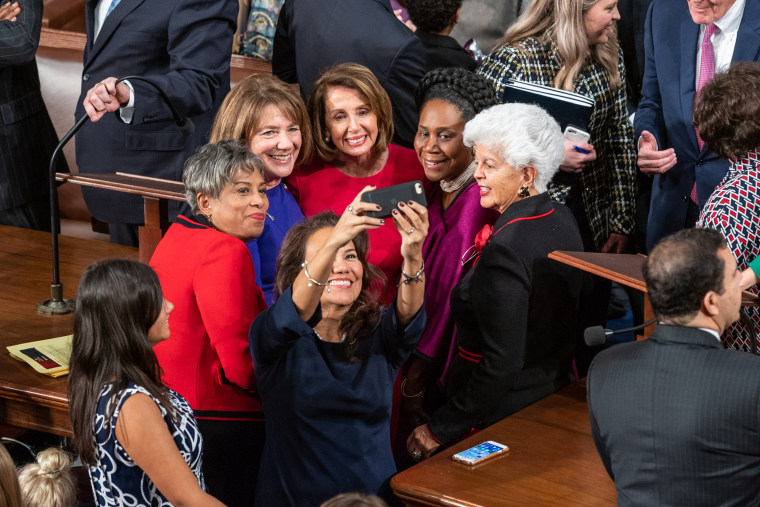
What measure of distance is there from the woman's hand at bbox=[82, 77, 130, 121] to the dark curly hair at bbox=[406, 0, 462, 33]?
4.10 feet

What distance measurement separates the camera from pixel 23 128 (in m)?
4.39

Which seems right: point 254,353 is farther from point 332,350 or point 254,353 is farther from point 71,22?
point 71,22

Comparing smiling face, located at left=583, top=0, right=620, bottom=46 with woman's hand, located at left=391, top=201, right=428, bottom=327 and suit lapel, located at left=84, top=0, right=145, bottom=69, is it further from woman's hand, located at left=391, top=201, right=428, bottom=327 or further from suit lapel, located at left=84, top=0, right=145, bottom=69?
suit lapel, located at left=84, top=0, right=145, bottom=69

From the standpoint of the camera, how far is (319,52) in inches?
140

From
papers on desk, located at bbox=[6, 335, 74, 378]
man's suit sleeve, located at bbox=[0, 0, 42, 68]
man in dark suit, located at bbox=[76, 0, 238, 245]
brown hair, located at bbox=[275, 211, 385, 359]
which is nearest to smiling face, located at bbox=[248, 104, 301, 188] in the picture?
brown hair, located at bbox=[275, 211, 385, 359]

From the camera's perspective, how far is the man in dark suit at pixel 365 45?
3482mm

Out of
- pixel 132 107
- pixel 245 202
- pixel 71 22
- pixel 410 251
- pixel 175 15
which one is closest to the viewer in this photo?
pixel 410 251

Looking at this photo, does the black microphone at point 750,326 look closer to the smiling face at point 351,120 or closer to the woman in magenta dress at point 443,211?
the woman in magenta dress at point 443,211

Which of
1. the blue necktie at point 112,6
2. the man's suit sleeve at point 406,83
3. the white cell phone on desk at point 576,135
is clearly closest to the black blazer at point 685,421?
the white cell phone on desk at point 576,135

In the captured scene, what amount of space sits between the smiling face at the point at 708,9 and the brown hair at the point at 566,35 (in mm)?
317

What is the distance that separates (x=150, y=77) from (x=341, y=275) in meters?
1.48

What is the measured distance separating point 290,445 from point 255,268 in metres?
0.62

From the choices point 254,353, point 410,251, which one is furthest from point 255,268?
point 410,251

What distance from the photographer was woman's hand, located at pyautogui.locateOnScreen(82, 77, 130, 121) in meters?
3.14
